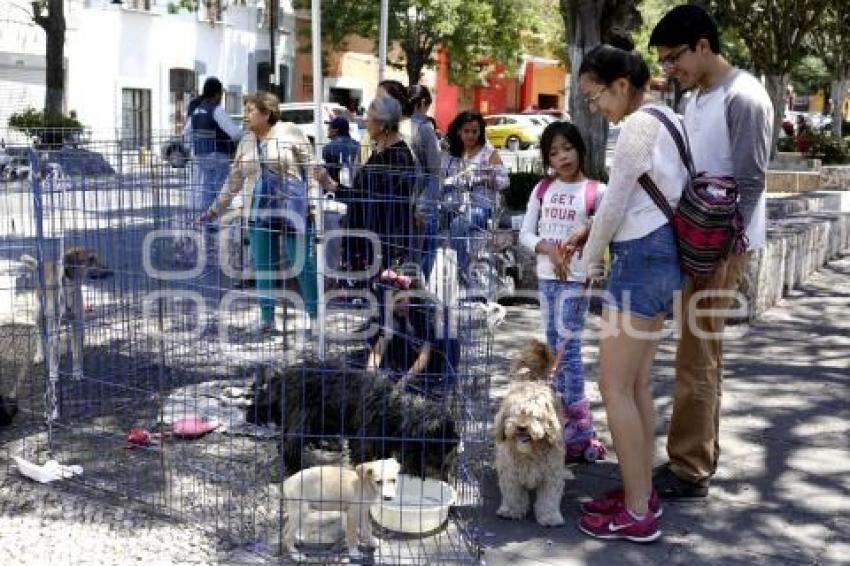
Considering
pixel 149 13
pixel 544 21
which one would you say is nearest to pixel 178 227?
pixel 149 13

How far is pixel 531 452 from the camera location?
4043 millimetres

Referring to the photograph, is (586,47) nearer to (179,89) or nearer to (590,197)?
(590,197)

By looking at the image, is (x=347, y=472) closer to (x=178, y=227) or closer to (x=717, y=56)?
(x=178, y=227)

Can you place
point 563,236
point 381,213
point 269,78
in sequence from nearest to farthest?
1. point 381,213
2. point 563,236
3. point 269,78

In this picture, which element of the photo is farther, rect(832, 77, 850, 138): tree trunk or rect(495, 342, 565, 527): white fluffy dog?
rect(832, 77, 850, 138): tree trunk

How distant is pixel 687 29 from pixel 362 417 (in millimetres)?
2087

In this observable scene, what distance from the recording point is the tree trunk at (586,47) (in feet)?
33.7

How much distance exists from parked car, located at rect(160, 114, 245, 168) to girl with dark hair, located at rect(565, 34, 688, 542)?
185 centimetres

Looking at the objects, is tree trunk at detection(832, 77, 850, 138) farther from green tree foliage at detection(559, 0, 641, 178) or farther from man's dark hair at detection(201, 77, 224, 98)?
man's dark hair at detection(201, 77, 224, 98)

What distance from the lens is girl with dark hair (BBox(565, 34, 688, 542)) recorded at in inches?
144

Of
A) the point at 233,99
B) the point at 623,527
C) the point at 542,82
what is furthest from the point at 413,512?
the point at 542,82

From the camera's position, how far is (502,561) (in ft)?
12.4

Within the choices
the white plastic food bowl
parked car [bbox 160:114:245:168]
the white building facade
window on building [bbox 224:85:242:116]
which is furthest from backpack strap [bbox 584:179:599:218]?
window on building [bbox 224:85:242:116]

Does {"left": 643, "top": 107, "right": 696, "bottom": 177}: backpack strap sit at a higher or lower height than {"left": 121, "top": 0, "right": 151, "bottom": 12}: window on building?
lower
